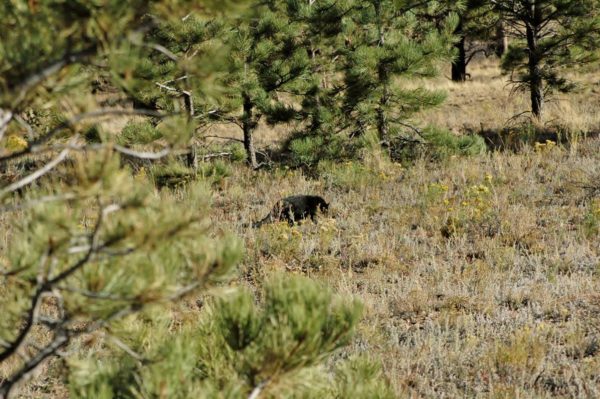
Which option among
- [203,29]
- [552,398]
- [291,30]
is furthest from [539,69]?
[552,398]

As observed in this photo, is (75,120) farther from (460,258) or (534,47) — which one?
(534,47)

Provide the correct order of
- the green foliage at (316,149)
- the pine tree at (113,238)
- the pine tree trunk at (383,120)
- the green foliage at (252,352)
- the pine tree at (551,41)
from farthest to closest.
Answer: the pine tree at (551,41) → the pine tree trunk at (383,120) → the green foliage at (316,149) → the green foliage at (252,352) → the pine tree at (113,238)

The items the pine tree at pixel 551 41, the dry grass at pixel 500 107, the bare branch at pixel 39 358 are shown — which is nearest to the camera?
the bare branch at pixel 39 358

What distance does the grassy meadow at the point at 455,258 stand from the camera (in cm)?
378

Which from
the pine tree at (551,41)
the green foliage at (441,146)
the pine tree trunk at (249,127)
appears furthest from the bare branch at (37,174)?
the pine tree at (551,41)

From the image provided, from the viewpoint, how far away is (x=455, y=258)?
5695mm

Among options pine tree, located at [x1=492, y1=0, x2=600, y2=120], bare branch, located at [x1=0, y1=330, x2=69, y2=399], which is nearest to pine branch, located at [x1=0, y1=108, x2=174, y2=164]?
bare branch, located at [x1=0, y1=330, x2=69, y2=399]

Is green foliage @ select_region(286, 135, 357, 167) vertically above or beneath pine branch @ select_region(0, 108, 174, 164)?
beneath

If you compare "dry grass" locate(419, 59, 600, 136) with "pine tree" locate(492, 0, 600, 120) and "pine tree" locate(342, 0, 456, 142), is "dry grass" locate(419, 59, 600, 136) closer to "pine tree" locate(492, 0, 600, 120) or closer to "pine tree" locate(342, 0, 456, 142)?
"pine tree" locate(492, 0, 600, 120)

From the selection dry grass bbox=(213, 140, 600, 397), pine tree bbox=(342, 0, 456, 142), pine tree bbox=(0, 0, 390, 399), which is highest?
pine tree bbox=(342, 0, 456, 142)

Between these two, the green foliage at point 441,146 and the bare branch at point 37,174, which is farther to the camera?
the green foliage at point 441,146

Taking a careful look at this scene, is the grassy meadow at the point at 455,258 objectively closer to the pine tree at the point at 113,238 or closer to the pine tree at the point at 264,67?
the pine tree at the point at 113,238

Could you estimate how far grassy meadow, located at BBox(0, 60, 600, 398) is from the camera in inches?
149

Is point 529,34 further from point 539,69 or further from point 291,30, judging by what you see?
point 291,30
